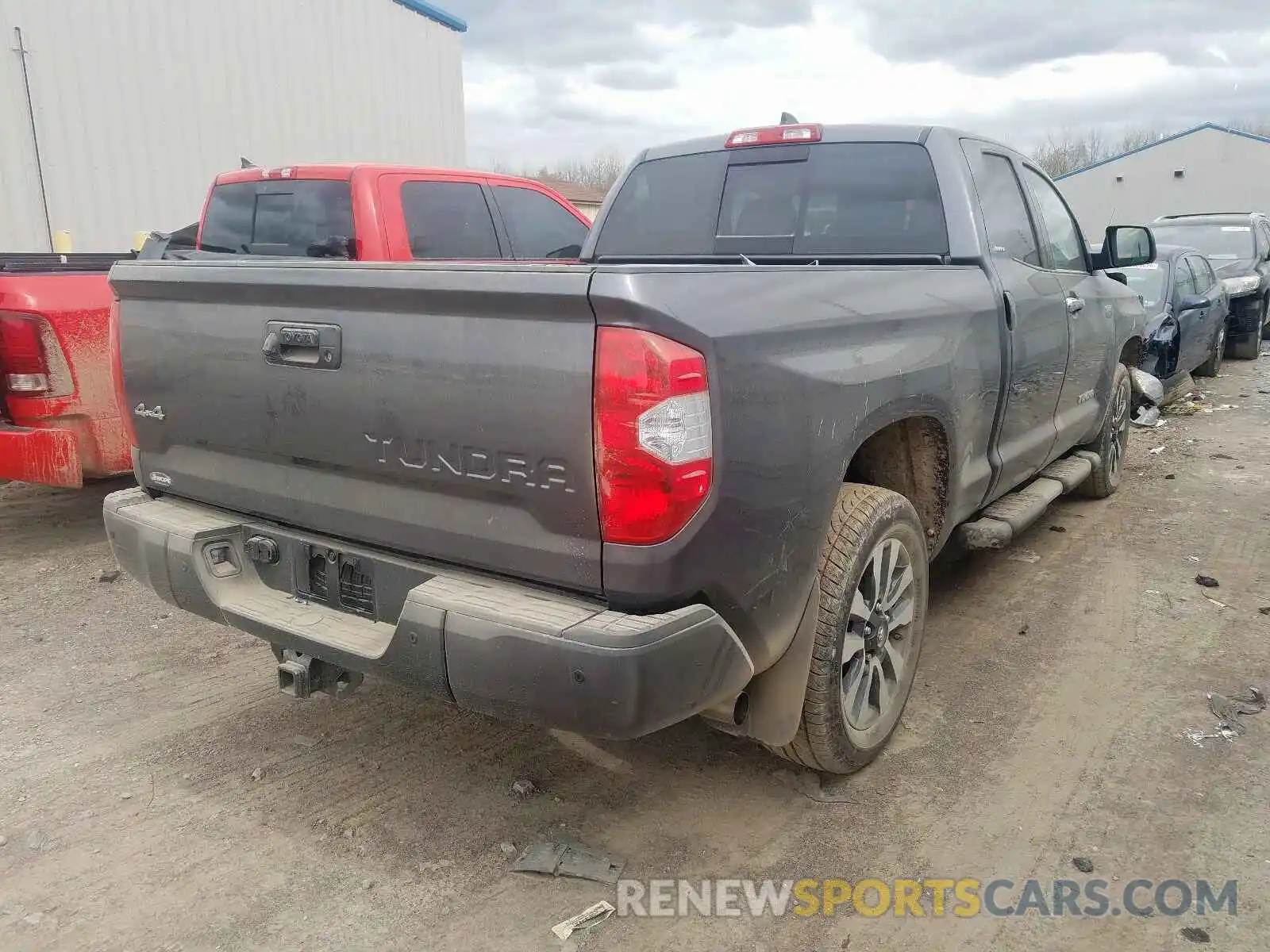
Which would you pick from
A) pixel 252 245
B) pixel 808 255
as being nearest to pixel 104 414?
pixel 252 245

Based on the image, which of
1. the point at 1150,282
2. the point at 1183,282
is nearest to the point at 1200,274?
the point at 1183,282

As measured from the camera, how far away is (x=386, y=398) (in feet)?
7.95

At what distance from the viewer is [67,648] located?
13.5 ft

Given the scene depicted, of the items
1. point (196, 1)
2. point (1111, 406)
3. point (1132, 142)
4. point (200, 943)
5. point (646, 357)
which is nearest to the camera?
point (646, 357)

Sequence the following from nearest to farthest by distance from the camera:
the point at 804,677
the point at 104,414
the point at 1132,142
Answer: the point at 804,677 < the point at 104,414 < the point at 1132,142

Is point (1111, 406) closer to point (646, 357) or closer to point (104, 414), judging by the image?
point (646, 357)

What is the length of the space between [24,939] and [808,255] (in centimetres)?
342

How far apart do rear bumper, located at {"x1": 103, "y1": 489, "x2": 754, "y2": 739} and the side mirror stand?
388 centimetres

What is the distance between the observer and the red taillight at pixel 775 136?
159 inches

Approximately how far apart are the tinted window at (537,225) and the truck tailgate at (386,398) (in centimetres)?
367

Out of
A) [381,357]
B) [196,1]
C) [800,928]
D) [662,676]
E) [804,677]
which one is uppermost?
[196,1]

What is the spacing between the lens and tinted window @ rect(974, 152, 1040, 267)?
12.8ft

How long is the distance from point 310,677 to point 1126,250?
478 cm

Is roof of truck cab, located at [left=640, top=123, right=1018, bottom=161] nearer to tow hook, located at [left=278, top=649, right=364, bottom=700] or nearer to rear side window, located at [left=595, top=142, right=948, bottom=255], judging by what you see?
rear side window, located at [left=595, top=142, right=948, bottom=255]
